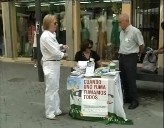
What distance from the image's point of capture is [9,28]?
1343 centimetres

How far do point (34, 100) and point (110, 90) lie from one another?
2148 millimetres

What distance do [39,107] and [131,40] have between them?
7.08 ft

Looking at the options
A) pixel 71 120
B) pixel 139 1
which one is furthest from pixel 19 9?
pixel 71 120

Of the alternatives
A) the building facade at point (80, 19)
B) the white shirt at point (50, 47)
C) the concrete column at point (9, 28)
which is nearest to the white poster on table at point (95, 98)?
the white shirt at point (50, 47)

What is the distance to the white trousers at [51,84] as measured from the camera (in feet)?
18.4

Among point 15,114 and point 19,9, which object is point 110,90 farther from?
point 19,9

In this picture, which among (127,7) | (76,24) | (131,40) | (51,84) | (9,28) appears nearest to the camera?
(51,84)

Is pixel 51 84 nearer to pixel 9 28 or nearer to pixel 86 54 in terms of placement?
pixel 86 54

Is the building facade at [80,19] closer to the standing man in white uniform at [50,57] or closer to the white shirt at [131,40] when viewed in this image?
the white shirt at [131,40]

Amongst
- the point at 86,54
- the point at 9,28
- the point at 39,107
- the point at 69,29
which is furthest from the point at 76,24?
the point at 39,107

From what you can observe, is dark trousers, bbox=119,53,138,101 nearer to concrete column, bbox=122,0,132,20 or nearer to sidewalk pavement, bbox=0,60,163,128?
sidewalk pavement, bbox=0,60,163,128

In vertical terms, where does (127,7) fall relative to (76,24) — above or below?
above

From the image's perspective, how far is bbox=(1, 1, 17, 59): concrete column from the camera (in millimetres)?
13430

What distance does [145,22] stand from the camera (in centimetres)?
1095
